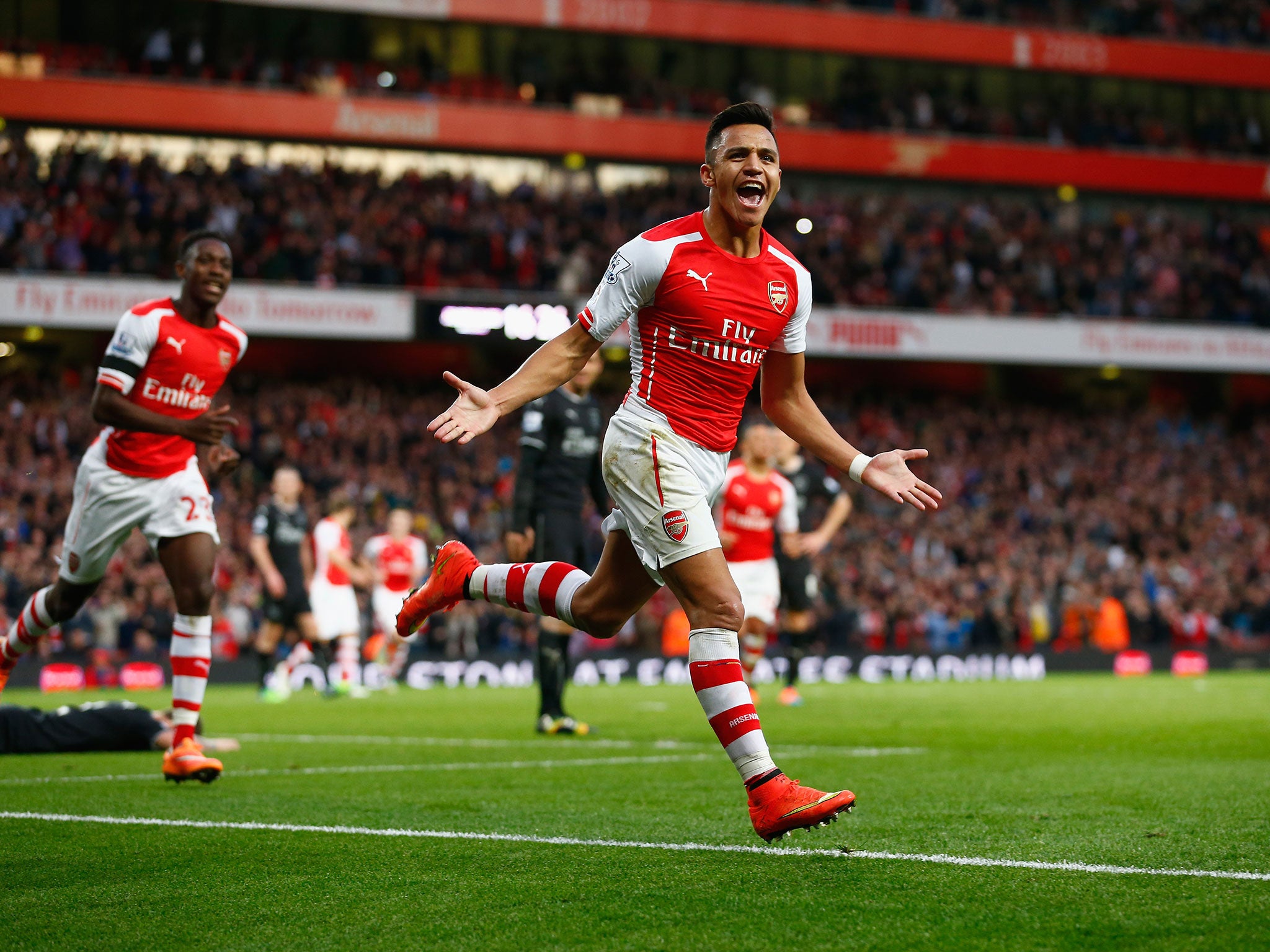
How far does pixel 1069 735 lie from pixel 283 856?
288 inches

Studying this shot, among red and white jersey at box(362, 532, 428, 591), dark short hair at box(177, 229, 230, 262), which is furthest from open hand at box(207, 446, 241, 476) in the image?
red and white jersey at box(362, 532, 428, 591)

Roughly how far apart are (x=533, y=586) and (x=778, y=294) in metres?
1.62

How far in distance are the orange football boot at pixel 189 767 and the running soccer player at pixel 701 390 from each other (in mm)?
2369

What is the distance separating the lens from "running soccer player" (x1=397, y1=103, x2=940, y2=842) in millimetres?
5293

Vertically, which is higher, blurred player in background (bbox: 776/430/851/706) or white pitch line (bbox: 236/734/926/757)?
blurred player in background (bbox: 776/430/851/706)

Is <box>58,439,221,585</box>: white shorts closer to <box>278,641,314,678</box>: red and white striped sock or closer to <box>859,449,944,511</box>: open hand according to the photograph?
<box>859,449,944,511</box>: open hand

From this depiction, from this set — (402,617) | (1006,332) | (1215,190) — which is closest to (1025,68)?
(1215,190)

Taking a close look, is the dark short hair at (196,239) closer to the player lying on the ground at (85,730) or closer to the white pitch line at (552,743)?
the player lying on the ground at (85,730)

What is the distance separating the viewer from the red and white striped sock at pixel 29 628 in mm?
7875

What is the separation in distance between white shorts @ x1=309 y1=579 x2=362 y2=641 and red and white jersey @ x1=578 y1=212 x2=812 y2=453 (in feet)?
44.5

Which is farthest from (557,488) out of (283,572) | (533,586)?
(283,572)

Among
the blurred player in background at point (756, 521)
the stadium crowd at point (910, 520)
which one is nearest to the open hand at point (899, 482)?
the blurred player in background at point (756, 521)

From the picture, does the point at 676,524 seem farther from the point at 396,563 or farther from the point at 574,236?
the point at 574,236

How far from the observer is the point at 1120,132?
133ft
